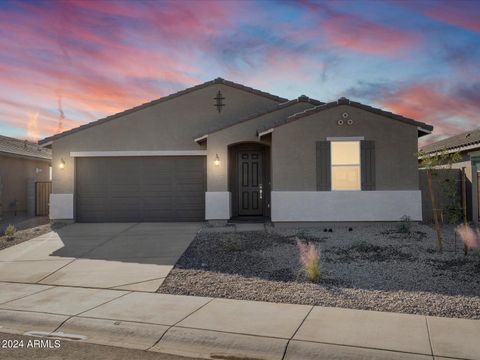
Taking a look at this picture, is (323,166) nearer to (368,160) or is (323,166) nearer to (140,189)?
(368,160)

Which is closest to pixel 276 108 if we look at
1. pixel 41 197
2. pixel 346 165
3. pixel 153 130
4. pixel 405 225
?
pixel 346 165

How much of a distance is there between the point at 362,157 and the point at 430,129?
240 cm

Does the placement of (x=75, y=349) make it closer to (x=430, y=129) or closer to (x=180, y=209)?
(x=180, y=209)

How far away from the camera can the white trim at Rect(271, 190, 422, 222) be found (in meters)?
13.8

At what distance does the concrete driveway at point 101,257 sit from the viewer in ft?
27.4

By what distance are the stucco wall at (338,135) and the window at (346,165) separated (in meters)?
0.35

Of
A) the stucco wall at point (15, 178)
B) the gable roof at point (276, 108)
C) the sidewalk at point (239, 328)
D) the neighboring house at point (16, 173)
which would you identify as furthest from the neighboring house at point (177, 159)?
the sidewalk at point (239, 328)

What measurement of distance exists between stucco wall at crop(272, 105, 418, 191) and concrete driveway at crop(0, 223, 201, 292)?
3.53 m

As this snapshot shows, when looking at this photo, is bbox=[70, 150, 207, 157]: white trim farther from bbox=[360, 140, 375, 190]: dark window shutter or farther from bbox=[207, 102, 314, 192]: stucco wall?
bbox=[360, 140, 375, 190]: dark window shutter

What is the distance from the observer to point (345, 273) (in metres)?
8.26

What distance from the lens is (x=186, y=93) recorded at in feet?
55.3

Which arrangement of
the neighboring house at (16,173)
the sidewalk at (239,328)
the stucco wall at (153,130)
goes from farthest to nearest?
1. the neighboring house at (16,173)
2. the stucco wall at (153,130)
3. the sidewalk at (239,328)

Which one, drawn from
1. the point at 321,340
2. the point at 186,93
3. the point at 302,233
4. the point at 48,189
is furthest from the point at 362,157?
the point at 48,189

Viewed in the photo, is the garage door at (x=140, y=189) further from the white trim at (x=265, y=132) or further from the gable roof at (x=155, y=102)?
the white trim at (x=265, y=132)
